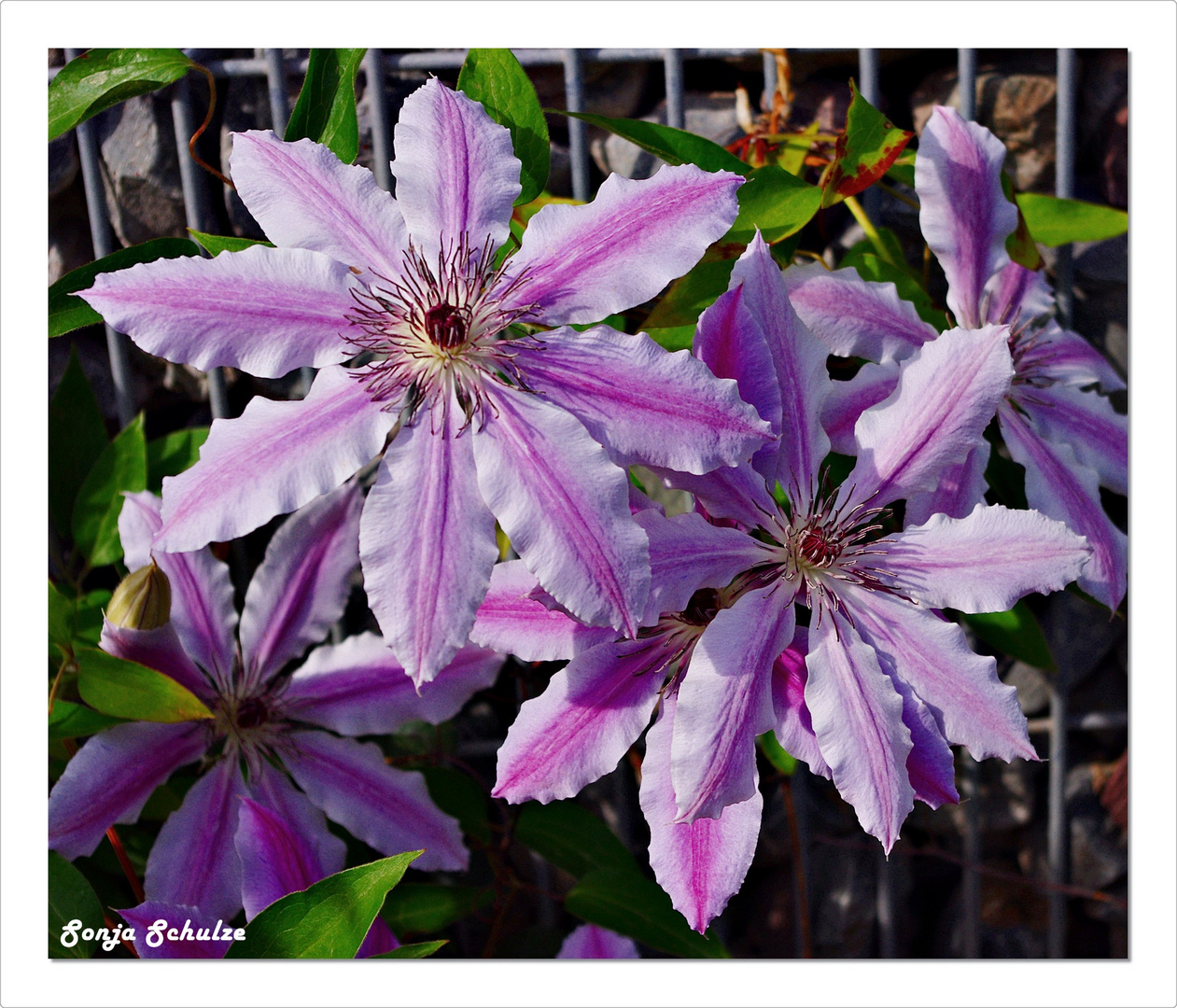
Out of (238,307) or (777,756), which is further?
(777,756)

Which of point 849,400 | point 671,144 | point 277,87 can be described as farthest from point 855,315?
point 277,87

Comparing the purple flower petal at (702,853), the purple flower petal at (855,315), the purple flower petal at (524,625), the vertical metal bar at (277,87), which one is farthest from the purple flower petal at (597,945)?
the vertical metal bar at (277,87)

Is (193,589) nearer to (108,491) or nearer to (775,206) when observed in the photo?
(108,491)

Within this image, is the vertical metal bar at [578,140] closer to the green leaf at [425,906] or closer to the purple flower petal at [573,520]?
the purple flower petal at [573,520]

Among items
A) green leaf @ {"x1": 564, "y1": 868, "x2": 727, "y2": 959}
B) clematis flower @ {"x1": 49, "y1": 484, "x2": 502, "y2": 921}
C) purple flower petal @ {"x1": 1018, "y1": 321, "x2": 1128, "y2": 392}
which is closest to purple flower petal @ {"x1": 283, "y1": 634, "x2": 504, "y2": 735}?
clematis flower @ {"x1": 49, "y1": 484, "x2": 502, "y2": 921}

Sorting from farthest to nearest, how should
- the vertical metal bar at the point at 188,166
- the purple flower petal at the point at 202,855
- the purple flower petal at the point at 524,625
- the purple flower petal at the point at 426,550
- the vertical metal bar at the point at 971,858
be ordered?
the vertical metal bar at the point at 971,858 → the vertical metal bar at the point at 188,166 → the purple flower petal at the point at 202,855 → the purple flower petal at the point at 524,625 → the purple flower petal at the point at 426,550
